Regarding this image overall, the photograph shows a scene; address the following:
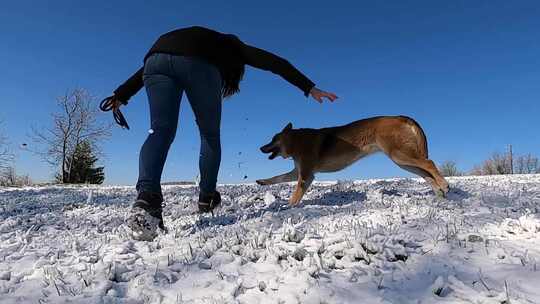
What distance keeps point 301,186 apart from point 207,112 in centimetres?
265

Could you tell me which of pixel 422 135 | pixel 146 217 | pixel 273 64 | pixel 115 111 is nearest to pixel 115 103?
pixel 115 111

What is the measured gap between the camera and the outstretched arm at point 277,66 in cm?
399

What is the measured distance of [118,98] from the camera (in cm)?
426

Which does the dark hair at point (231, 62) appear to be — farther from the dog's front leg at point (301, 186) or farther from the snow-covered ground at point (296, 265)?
the dog's front leg at point (301, 186)

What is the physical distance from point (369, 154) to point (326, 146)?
0.76 meters

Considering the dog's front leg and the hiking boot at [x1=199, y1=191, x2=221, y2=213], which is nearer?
the hiking boot at [x1=199, y1=191, x2=221, y2=213]

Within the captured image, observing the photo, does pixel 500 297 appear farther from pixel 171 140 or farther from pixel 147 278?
pixel 171 140

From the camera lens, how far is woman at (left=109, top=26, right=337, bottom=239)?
3348 mm

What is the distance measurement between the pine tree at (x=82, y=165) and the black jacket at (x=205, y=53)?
33.1 metres

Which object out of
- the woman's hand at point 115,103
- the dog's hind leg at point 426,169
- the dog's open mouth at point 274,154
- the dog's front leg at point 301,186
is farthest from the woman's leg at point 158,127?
the dog's open mouth at point 274,154

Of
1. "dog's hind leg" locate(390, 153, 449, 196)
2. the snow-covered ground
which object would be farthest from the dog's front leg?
the snow-covered ground

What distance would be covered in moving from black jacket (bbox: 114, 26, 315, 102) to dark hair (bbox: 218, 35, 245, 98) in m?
0.04

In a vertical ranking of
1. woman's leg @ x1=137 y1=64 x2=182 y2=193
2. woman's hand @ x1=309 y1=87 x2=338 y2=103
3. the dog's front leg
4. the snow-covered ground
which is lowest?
the snow-covered ground

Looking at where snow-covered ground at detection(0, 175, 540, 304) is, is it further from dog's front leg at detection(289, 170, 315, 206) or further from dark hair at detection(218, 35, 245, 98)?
dog's front leg at detection(289, 170, 315, 206)
